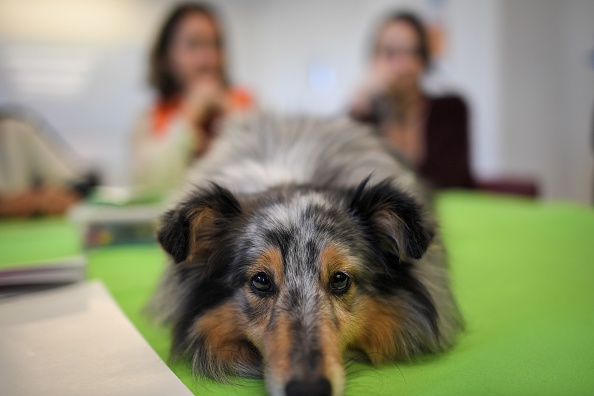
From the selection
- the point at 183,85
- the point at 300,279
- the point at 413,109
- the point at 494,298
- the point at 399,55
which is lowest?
the point at 494,298

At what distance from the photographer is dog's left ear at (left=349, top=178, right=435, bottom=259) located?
1.24 meters

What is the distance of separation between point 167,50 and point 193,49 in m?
0.27

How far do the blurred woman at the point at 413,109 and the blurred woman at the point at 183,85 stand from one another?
1.27 m

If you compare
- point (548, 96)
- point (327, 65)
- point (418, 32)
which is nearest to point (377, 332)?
point (418, 32)

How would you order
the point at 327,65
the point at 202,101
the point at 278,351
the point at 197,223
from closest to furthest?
the point at 278,351 < the point at 197,223 < the point at 202,101 < the point at 327,65

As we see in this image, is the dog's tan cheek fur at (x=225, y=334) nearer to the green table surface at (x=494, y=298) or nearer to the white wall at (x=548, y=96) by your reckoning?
the green table surface at (x=494, y=298)

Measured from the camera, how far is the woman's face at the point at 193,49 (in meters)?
4.31

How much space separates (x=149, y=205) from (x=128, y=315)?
107 centimetres

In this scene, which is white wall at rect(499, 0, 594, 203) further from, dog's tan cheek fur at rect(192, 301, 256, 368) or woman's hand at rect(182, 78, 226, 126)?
dog's tan cheek fur at rect(192, 301, 256, 368)

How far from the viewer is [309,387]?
917mm

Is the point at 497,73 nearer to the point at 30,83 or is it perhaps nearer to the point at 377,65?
the point at 377,65

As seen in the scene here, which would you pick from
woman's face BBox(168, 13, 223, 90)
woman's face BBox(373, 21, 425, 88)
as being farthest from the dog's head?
woman's face BBox(373, 21, 425, 88)

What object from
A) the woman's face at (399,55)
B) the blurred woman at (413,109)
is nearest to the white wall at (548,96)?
the blurred woman at (413,109)

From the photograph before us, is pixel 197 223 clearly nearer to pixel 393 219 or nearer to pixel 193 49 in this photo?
pixel 393 219
